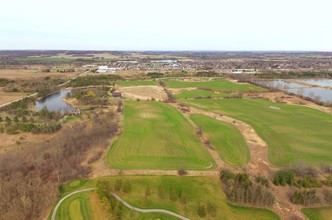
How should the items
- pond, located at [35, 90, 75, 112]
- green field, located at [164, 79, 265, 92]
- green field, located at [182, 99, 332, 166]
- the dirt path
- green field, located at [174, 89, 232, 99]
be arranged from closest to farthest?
the dirt path, green field, located at [182, 99, 332, 166], pond, located at [35, 90, 75, 112], green field, located at [174, 89, 232, 99], green field, located at [164, 79, 265, 92]

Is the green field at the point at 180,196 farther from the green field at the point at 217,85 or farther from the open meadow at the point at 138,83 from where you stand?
the open meadow at the point at 138,83

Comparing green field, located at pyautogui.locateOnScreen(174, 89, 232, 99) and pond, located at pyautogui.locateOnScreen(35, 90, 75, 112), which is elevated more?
green field, located at pyautogui.locateOnScreen(174, 89, 232, 99)

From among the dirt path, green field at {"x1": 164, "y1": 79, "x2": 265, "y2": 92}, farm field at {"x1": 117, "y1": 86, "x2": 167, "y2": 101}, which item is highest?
green field at {"x1": 164, "y1": 79, "x2": 265, "y2": 92}

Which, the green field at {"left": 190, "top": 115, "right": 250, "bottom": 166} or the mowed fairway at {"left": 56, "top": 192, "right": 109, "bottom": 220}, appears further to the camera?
the green field at {"left": 190, "top": 115, "right": 250, "bottom": 166}

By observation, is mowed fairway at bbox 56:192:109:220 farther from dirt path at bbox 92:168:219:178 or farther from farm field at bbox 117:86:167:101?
Answer: farm field at bbox 117:86:167:101

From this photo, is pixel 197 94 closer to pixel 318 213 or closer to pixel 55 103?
pixel 55 103

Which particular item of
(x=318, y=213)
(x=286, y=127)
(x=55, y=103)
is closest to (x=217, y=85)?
(x=286, y=127)

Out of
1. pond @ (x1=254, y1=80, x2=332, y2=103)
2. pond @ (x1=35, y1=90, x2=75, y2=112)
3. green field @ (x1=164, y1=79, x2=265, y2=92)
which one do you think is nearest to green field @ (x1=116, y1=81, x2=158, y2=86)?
green field @ (x1=164, y1=79, x2=265, y2=92)
